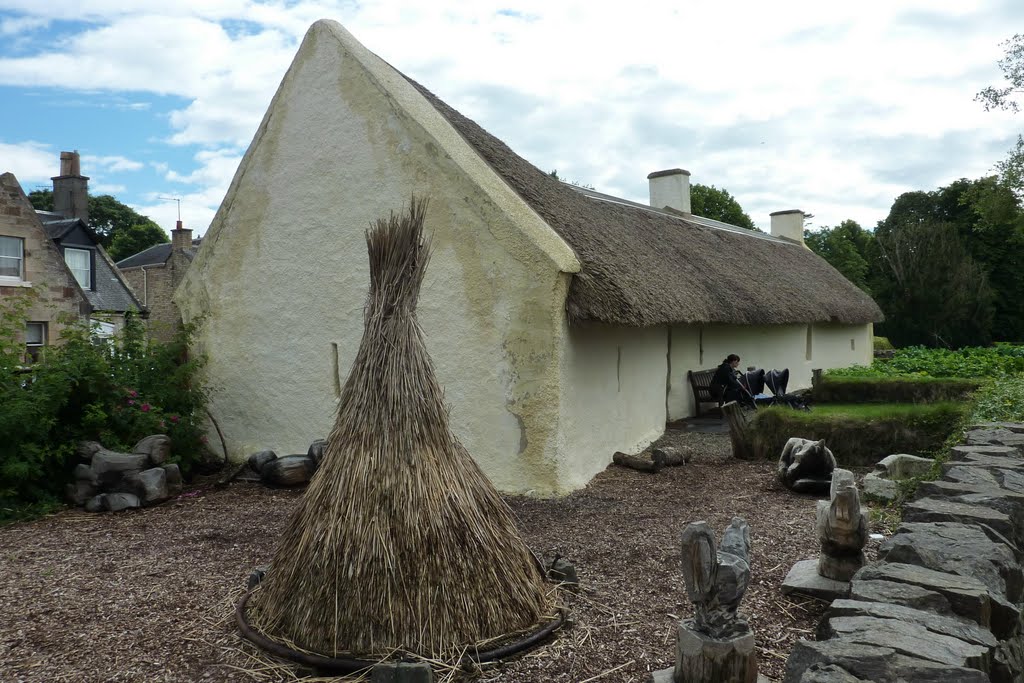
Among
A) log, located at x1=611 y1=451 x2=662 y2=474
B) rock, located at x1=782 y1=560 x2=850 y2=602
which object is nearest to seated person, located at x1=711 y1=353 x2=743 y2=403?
log, located at x1=611 y1=451 x2=662 y2=474

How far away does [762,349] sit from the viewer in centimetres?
1611

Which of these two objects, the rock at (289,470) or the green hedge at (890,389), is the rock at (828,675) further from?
the green hedge at (890,389)

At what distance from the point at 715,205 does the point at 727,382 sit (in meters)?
35.1

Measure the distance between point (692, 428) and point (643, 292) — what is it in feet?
12.9

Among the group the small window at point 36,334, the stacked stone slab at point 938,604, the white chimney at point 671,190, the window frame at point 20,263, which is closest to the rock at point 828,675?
the stacked stone slab at point 938,604

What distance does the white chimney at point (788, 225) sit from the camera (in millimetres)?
26109

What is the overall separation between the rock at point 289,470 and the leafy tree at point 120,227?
45784 mm

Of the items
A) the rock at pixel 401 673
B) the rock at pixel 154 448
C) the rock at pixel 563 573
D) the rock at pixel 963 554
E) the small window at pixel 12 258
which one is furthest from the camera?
the small window at pixel 12 258

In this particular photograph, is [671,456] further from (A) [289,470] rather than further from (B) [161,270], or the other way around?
(B) [161,270]

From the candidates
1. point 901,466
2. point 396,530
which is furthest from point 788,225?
point 396,530

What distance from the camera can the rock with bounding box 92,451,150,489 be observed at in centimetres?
796

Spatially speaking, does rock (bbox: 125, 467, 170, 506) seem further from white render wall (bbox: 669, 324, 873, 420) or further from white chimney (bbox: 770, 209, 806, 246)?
white chimney (bbox: 770, 209, 806, 246)

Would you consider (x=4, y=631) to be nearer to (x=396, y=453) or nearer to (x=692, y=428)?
(x=396, y=453)

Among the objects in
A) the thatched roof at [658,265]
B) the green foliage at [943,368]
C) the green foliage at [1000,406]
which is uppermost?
the thatched roof at [658,265]
